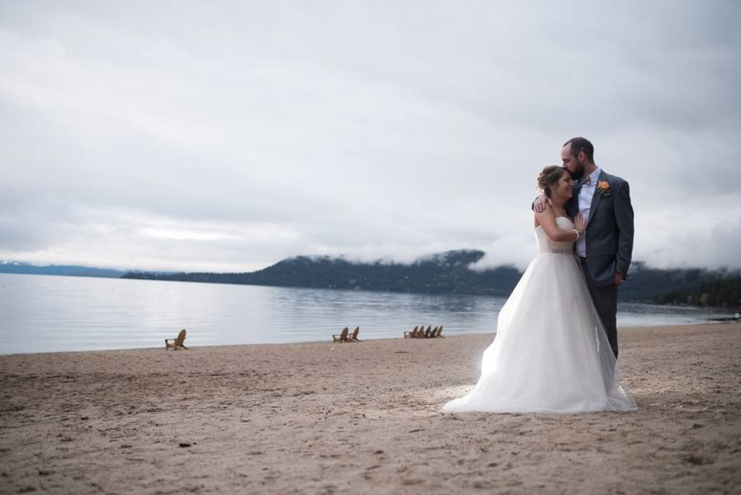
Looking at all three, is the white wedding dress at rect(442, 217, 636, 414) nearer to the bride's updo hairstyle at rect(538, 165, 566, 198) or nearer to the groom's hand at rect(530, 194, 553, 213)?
the groom's hand at rect(530, 194, 553, 213)

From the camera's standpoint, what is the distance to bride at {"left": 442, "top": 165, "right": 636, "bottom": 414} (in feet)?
17.3

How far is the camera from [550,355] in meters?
5.46

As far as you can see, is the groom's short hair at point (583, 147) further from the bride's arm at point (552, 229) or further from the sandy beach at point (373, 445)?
the sandy beach at point (373, 445)

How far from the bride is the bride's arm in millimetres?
11

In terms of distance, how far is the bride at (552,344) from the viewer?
528 centimetres

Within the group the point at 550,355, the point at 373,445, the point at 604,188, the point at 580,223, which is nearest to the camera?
the point at 373,445

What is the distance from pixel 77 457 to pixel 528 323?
4.72 metres

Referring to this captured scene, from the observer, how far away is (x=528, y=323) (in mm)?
5727

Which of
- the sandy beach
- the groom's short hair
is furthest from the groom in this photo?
the sandy beach

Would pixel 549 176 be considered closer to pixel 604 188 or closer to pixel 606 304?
pixel 604 188

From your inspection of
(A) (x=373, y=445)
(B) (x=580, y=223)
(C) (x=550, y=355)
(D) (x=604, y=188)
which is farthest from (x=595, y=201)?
(A) (x=373, y=445)

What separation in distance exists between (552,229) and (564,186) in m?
0.56

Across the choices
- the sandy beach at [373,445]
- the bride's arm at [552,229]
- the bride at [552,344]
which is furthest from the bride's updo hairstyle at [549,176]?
the sandy beach at [373,445]

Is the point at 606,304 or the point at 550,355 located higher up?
the point at 606,304
